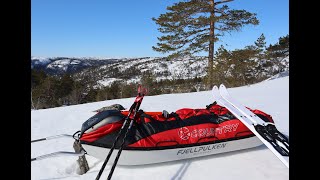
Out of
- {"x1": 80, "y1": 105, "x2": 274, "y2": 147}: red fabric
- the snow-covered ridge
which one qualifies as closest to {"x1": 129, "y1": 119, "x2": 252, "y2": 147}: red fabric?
{"x1": 80, "y1": 105, "x2": 274, "y2": 147}: red fabric

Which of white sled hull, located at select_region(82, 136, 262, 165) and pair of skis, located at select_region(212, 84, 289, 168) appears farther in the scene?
white sled hull, located at select_region(82, 136, 262, 165)

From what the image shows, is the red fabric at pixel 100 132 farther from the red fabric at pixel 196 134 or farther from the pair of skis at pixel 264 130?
the pair of skis at pixel 264 130

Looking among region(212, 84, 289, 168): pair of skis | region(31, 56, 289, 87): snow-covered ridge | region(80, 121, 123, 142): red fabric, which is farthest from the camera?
region(31, 56, 289, 87): snow-covered ridge

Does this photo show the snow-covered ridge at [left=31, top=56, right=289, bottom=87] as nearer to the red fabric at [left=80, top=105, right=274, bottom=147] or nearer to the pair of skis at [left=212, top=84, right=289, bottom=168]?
the pair of skis at [left=212, top=84, right=289, bottom=168]

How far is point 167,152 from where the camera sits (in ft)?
10.7

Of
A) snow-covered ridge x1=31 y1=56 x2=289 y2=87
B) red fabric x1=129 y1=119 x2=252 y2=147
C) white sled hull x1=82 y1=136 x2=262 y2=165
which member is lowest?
white sled hull x1=82 y1=136 x2=262 y2=165

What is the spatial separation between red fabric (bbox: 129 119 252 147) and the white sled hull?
0.08 meters

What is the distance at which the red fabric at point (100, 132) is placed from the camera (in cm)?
312

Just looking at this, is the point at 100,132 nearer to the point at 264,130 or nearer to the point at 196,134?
the point at 196,134

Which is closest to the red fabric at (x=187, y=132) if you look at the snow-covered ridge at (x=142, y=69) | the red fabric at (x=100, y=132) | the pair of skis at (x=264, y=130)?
the red fabric at (x=100, y=132)

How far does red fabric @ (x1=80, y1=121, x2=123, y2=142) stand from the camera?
3.12 m

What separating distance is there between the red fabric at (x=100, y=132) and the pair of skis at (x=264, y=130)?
1519mm
